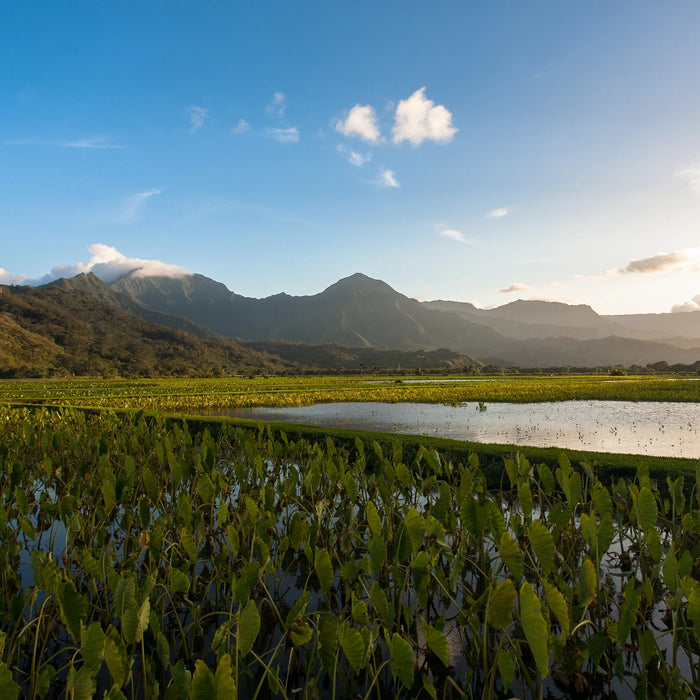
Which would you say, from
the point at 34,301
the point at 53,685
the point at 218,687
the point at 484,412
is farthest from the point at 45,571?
the point at 34,301

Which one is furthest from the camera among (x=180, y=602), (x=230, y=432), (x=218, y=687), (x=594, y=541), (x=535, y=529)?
(x=230, y=432)

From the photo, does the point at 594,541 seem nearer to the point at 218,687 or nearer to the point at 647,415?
the point at 218,687

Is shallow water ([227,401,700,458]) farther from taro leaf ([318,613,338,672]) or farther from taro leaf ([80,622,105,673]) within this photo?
taro leaf ([80,622,105,673])

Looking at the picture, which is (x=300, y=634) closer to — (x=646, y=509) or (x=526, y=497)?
(x=526, y=497)

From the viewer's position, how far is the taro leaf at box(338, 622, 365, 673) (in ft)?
6.73

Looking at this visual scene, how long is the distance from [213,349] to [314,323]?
319 ft

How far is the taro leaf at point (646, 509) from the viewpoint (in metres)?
3.41

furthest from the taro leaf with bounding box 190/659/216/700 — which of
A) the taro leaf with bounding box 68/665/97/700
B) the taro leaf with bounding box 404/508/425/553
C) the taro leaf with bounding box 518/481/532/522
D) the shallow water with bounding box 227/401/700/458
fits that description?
the shallow water with bounding box 227/401/700/458

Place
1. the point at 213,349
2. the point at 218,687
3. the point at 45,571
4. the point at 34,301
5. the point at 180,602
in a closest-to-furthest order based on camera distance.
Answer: the point at 218,687 < the point at 45,571 < the point at 180,602 < the point at 34,301 < the point at 213,349

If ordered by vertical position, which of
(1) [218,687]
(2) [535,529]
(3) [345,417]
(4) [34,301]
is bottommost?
(3) [345,417]

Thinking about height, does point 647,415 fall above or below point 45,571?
below

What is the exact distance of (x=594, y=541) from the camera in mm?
2945

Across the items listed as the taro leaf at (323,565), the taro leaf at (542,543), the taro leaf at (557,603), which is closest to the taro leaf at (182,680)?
the taro leaf at (323,565)

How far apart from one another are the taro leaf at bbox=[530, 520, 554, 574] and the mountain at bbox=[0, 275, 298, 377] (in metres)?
A: 62.7
